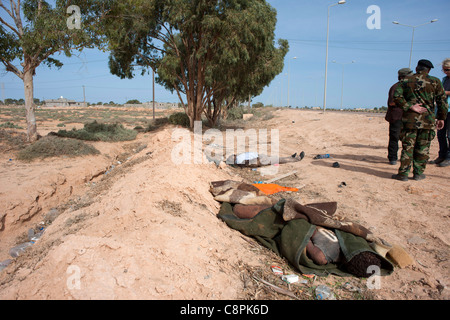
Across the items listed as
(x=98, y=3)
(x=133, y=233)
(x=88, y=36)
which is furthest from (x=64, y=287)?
(x=98, y=3)

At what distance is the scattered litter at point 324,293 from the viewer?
224 cm

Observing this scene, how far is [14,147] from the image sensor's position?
28.0 ft

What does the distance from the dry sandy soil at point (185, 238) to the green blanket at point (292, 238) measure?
93 mm

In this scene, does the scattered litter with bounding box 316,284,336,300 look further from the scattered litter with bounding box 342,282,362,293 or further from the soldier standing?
the soldier standing

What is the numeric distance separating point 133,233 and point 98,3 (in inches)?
389

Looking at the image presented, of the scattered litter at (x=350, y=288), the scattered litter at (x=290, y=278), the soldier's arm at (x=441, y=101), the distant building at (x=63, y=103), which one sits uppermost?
the distant building at (x=63, y=103)

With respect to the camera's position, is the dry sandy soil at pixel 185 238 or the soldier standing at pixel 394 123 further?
the soldier standing at pixel 394 123

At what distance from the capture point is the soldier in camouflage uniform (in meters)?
4.45

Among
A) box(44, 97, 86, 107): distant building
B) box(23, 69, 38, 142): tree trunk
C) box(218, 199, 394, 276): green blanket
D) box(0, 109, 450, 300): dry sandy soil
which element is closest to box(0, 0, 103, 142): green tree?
box(23, 69, 38, 142): tree trunk

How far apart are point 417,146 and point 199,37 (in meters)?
11.9

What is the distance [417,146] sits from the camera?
15.0 feet

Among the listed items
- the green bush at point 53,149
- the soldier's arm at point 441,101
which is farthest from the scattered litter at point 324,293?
the green bush at point 53,149

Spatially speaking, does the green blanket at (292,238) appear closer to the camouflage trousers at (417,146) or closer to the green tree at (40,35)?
the camouflage trousers at (417,146)

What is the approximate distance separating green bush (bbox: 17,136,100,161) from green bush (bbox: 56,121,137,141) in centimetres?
210
